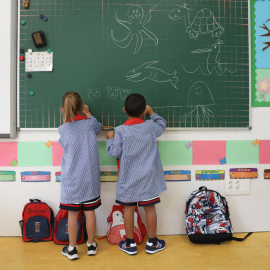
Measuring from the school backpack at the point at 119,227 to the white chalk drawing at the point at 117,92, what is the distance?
968 millimetres

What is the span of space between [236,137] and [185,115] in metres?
0.52

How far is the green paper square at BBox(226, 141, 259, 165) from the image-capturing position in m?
2.31

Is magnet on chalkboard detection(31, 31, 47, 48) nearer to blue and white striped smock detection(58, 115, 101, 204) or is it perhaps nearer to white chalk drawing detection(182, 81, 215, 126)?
blue and white striped smock detection(58, 115, 101, 204)

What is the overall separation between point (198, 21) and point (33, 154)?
189cm

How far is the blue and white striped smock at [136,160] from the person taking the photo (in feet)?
6.38

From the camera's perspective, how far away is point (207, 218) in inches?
85.3

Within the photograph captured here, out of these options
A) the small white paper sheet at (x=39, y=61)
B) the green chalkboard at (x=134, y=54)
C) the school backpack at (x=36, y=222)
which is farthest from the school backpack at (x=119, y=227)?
the small white paper sheet at (x=39, y=61)

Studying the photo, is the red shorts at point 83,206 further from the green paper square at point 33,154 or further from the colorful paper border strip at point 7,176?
the colorful paper border strip at point 7,176

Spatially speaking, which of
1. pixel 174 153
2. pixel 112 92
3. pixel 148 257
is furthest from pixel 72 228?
pixel 112 92

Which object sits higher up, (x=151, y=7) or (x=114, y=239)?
(x=151, y=7)

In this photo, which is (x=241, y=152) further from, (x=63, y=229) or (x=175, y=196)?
(x=63, y=229)

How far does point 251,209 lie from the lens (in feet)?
7.64

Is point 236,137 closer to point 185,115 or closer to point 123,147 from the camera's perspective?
point 185,115

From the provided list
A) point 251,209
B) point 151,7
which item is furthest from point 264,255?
point 151,7
